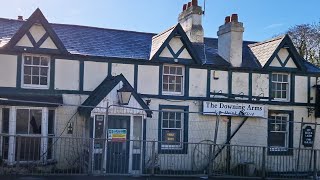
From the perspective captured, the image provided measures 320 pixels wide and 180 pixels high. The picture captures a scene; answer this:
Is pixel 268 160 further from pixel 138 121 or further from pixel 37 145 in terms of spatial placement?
pixel 37 145

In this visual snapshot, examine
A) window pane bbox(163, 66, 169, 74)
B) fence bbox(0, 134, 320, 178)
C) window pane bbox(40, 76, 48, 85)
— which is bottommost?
fence bbox(0, 134, 320, 178)

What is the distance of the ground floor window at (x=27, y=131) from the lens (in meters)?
15.9

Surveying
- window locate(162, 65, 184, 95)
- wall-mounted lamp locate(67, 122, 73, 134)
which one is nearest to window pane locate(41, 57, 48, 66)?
wall-mounted lamp locate(67, 122, 73, 134)

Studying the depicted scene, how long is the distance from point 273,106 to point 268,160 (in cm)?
245

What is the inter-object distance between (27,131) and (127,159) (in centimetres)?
395

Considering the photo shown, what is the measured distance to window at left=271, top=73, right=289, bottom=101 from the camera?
20141mm

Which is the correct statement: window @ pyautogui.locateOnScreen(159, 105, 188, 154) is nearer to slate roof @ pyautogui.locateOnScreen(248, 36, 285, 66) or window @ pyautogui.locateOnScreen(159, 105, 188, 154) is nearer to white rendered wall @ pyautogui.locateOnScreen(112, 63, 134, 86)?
white rendered wall @ pyautogui.locateOnScreen(112, 63, 134, 86)

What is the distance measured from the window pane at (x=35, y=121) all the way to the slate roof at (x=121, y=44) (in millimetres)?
2744

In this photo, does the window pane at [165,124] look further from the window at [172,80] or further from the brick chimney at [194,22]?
the brick chimney at [194,22]

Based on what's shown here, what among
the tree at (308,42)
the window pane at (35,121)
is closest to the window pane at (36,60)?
the window pane at (35,121)

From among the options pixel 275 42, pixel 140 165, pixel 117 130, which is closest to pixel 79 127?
pixel 117 130

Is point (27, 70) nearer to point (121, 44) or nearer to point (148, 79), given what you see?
point (121, 44)

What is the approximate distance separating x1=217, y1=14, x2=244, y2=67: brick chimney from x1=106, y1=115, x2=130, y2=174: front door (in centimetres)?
620

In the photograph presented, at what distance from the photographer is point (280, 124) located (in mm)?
20219
